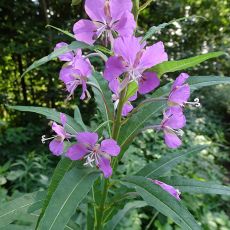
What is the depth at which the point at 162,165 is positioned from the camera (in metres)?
1.41

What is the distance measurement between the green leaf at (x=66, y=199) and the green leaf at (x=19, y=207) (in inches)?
11.3

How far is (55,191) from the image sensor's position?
992 millimetres

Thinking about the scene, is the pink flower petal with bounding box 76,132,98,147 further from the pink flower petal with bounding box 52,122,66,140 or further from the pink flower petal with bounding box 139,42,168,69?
the pink flower petal with bounding box 139,42,168,69

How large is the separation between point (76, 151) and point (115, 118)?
22cm

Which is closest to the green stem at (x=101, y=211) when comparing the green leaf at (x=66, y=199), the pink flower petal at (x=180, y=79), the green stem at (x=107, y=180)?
the green stem at (x=107, y=180)

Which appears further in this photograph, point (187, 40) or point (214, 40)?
point (214, 40)

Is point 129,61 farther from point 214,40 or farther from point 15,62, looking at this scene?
point 214,40

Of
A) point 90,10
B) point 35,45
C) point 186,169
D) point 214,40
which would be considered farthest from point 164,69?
point 214,40

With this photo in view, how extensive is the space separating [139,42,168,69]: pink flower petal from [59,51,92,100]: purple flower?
24 centimetres

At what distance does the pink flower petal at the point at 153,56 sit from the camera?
95cm

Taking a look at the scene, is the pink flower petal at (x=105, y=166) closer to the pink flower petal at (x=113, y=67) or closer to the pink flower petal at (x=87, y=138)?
the pink flower petal at (x=87, y=138)

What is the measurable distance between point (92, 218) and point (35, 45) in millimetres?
5176

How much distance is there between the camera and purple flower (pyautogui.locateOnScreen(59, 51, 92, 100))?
111cm

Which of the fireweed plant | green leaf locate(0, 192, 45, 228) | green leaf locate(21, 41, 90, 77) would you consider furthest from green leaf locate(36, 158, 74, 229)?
green leaf locate(21, 41, 90, 77)
